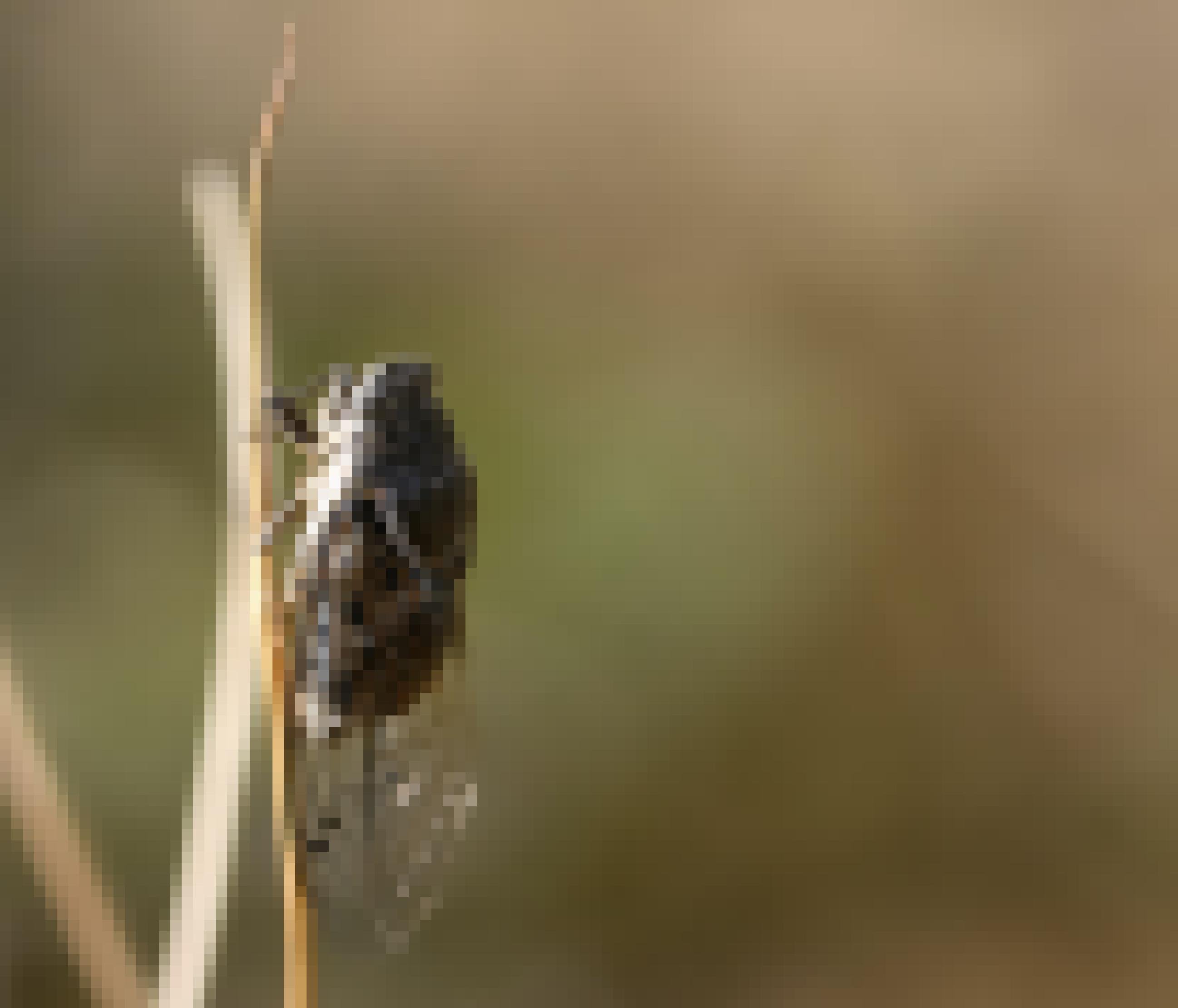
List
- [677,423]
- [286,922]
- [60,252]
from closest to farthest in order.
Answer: [286,922] → [60,252] → [677,423]

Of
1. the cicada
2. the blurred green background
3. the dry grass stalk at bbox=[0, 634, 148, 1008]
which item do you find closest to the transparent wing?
the cicada

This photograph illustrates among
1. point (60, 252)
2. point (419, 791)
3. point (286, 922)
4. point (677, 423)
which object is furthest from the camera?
point (677, 423)

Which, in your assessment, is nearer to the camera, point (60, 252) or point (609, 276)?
point (60, 252)

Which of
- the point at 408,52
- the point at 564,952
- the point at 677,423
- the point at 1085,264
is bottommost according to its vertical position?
the point at 564,952

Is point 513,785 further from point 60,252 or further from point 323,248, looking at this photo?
point 60,252

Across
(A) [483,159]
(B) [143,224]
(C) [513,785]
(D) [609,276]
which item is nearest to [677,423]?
(D) [609,276]

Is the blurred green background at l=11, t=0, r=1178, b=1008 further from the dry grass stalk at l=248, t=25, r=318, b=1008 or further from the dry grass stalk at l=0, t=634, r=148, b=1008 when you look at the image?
the dry grass stalk at l=248, t=25, r=318, b=1008

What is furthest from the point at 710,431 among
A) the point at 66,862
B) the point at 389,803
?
the point at 66,862
